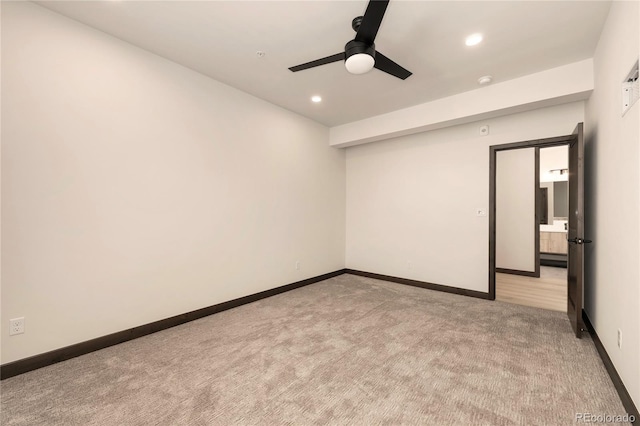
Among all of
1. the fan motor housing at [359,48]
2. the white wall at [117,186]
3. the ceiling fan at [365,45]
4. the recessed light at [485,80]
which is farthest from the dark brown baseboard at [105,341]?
the recessed light at [485,80]

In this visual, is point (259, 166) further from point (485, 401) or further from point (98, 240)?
point (485, 401)

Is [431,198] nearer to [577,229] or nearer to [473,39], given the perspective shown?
[577,229]

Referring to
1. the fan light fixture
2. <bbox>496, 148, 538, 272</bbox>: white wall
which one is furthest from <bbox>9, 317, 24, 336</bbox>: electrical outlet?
<bbox>496, 148, 538, 272</bbox>: white wall

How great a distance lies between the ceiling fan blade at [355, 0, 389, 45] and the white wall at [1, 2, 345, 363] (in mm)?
2201

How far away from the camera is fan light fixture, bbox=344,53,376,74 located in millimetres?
2076

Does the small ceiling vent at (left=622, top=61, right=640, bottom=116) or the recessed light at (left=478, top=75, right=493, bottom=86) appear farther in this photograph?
the recessed light at (left=478, top=75, right=493, bottom=86)

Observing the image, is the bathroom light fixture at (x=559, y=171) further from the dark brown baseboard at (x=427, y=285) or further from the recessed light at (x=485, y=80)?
the recessed light at (x=485, y=80)

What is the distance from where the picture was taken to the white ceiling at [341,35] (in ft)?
7.41

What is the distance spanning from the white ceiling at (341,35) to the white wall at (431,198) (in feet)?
2.89

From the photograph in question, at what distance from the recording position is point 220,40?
8.86ft

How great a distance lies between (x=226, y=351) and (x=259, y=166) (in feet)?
8.01

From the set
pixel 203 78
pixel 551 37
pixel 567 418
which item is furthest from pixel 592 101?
pixel 203 78

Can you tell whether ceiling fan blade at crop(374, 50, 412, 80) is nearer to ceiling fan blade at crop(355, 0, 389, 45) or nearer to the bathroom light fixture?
ceiling fan blade at crop(355, 0, 389, 45)

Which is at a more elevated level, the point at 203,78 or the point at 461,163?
the point at 203,78
